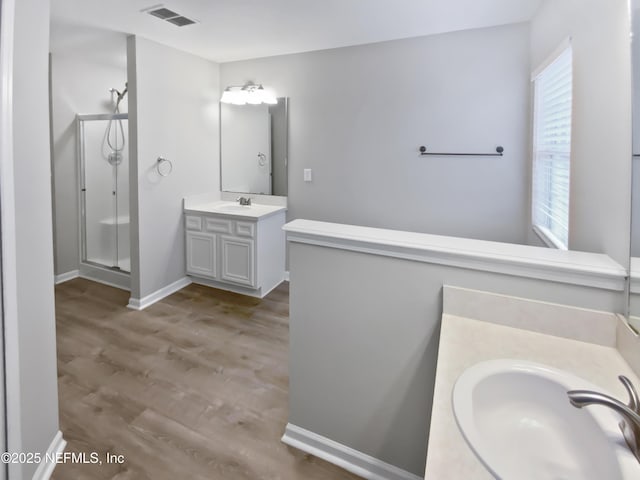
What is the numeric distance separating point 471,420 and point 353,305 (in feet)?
2.83

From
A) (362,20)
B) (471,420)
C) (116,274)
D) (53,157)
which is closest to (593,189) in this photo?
(471,420)

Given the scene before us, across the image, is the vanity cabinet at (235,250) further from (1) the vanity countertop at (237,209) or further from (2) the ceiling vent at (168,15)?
(2) the ceiling vent at (168,15)

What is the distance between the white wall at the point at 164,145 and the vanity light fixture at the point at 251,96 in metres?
0.28

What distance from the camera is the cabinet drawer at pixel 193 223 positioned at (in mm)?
3771

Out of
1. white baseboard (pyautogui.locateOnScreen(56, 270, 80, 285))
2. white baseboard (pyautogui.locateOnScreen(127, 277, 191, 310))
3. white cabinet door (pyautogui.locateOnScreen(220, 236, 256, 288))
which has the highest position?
white cabinet door (pyautogui.locateOnScreen(220, 236, 256, 288))

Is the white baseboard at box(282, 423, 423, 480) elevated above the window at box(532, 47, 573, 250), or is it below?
below

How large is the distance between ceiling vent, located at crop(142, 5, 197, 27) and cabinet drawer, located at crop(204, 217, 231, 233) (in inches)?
66.1

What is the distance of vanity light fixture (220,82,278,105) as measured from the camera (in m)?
3.82

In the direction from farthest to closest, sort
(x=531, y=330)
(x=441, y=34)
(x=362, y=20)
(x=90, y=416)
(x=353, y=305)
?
1. (x=441, y=34)
2. (x=362, y=20)
3. (x=90, y=416)
4. (x=353, y=305)
5. (x=531, y=330)

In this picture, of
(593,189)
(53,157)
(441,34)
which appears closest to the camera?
(593,189)

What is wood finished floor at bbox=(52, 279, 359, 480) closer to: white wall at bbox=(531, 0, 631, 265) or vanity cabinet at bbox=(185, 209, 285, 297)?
vanity cabinet at bbox=(185, 209, 285, 297)

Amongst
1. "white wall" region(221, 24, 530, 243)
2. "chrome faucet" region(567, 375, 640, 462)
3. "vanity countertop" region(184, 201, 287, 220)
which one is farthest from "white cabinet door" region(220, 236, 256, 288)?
"chrome faucet" region(567, 375, 640, 462)

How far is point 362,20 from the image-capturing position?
9.00 ft

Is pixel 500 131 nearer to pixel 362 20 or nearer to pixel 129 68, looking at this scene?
pixel 362 20
